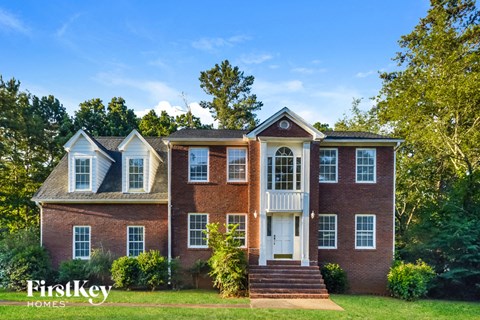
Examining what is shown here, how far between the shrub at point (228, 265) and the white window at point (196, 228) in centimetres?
133


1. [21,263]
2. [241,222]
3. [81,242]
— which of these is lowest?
[21,263]

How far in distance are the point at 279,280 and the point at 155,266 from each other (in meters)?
5.61

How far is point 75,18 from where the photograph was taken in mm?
14297

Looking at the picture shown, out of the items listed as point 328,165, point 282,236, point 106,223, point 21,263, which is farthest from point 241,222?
point 21,263

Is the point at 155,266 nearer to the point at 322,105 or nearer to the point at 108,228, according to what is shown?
the point at 108,228

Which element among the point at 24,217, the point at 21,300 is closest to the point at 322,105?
the point at 21,300

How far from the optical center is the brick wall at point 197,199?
17.8m

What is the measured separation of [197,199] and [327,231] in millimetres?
6711

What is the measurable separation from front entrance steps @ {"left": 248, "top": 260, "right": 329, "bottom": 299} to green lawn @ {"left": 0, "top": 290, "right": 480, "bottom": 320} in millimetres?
853

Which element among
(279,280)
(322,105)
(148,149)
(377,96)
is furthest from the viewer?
(377,96)

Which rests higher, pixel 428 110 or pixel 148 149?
pixel 428 110

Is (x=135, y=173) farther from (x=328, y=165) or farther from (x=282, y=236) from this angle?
(x=328, y=165)

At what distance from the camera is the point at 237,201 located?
A: 18.0 meters

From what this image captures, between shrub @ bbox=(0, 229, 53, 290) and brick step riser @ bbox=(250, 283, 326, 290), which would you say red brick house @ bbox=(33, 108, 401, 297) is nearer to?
shrub @ bbox=(0, 229, 53, 290)
